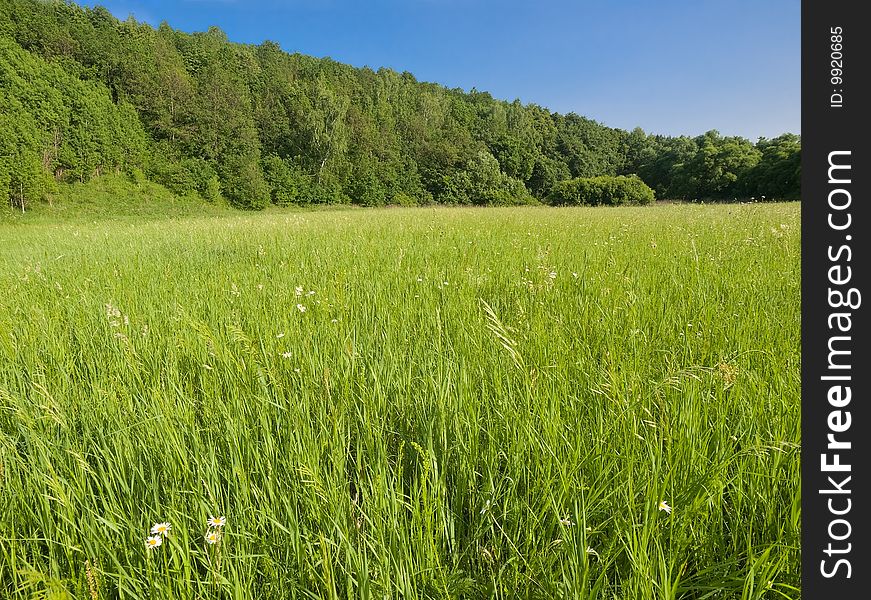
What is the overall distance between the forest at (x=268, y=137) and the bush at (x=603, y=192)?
0.24 m

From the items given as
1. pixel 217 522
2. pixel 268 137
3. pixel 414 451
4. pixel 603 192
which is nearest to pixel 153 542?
pixel 217 522

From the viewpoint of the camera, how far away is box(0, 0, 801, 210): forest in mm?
38656

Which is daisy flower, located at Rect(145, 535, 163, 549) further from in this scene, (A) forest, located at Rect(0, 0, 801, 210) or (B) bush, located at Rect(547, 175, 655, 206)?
(B) bush, located at Rect(547, 175, 655, 206)

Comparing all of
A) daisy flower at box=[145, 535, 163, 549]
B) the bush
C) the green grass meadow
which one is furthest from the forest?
daisy flower at box=[145, 535, 163, 549]

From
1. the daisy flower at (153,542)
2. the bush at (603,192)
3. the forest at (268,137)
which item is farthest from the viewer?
the bush at (603,192)

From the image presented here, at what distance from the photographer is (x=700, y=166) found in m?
59.8

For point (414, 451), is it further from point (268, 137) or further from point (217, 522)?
point (268, 137)

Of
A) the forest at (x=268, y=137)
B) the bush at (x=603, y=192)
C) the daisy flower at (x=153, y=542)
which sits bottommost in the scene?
the daisy flower at (x=153, y=542)

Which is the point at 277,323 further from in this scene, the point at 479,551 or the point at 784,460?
the point at 784,460

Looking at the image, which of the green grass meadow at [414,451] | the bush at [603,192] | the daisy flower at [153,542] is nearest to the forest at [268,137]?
the bush at [603,192]

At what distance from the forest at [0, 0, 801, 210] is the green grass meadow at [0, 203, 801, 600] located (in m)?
36.9

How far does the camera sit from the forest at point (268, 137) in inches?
1522

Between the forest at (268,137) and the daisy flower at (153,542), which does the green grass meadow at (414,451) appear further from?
the forest at (268,137)
